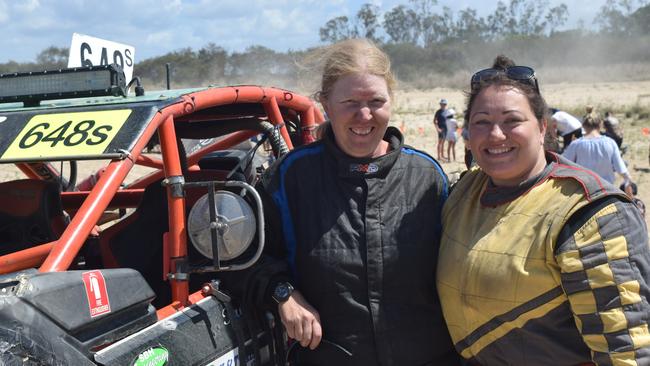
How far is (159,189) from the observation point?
3.14 meters

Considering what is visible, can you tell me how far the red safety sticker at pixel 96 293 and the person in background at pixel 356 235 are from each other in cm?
54

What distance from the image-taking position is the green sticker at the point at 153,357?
1.96m

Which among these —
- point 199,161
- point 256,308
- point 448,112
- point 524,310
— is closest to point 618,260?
point 524,310

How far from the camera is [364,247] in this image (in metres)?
2.26

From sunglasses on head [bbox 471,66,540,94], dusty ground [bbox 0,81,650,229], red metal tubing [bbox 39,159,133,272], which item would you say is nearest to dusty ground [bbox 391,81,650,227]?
dusty ground [bbox 0,81,650,229]

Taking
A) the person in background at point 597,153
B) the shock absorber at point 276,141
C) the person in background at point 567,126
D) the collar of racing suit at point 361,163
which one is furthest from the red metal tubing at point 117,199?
the person in background at point 567,126

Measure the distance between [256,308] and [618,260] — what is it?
1.22m

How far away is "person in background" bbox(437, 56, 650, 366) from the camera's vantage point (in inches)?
71.3

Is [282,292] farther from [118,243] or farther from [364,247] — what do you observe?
[118,243]

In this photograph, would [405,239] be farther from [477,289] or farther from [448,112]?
[448,112]

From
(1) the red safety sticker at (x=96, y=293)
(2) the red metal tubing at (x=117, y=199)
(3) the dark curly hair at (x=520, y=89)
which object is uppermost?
(3) the dark curly hair at (x=520, y=89)

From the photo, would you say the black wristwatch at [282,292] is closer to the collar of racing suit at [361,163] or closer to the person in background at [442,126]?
the collar of racing suit at [361,163]

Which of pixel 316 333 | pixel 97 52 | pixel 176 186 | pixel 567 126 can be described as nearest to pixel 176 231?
pixel 176 186

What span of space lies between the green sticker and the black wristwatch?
39 centimetres
